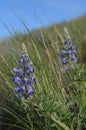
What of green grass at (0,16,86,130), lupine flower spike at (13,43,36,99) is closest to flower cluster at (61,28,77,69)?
green grass at (0,16,86,130)

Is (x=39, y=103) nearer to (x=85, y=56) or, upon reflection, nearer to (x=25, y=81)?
(x=25, y=81)

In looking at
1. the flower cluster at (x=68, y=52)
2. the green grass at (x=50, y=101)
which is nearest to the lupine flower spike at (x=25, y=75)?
the green grass at (x=50, y=101)

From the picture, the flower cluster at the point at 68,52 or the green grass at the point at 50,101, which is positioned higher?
the flower cluster at the point at 68,52

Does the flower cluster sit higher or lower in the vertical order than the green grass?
higher

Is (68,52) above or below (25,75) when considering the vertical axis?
above

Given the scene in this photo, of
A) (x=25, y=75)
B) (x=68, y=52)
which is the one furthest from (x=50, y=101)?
(x=68, y=52)

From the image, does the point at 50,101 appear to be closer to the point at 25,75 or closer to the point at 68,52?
the point at 25,75

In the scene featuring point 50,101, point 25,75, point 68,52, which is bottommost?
point 50,101

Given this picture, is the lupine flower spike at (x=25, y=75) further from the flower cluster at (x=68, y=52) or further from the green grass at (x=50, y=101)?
the flower cluster at (x=68, y=52)

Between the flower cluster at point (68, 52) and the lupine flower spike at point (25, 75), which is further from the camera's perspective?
the flower cluster at point (68, 52)

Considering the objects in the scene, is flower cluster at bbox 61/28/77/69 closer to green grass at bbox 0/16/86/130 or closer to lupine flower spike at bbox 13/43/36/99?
green grass at bbox 0/16/86/130

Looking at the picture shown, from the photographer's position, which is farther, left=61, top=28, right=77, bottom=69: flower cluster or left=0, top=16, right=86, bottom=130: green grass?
left=61, top=28, right=77, bottom=69: flower cluster

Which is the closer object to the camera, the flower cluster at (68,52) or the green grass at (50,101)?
the green grass at (50,101)
